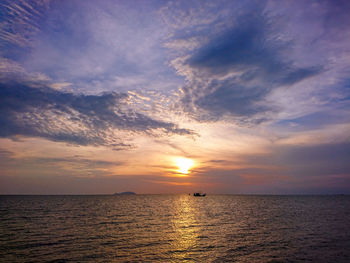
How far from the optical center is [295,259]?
87.0 ft

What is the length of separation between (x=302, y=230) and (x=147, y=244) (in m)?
30.9

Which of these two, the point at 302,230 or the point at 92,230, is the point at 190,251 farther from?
the point at 302,230

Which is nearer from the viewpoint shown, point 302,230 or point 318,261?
point 318,261

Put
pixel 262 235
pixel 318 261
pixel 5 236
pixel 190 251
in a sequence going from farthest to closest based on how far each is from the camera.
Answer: pixel 262 235 → pixel 5 236 → pixel 190 251 → pixel 318 261

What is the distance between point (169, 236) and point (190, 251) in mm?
9770

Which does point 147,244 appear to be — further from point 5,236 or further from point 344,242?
point 344,242

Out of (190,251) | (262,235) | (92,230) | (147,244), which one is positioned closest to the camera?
(190,251)

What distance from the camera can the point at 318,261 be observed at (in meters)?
25.8

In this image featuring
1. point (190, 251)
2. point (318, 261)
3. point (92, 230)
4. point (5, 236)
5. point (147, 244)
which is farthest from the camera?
point (92, 230)

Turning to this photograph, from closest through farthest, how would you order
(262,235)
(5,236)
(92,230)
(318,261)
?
(318,261) < (5,236) < (262,235) < (92,230)

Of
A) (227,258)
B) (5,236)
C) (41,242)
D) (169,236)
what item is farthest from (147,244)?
(5,236)

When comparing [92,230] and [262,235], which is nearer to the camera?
[262,235]

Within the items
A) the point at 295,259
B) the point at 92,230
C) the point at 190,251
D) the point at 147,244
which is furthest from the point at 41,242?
the point at 295,259

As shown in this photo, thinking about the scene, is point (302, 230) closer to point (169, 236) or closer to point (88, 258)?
point (169, 236)
